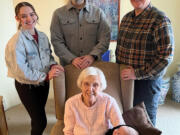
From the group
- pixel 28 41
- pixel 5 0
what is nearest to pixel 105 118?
pixel 28 41

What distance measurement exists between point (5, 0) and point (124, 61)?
1901mm

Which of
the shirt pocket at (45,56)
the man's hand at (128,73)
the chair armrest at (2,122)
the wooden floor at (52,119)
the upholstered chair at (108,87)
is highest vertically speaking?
the shirt pocket at (45,56)

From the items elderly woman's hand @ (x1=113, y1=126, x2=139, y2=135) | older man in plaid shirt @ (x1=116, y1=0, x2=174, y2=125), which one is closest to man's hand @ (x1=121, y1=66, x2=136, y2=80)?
older man in plaid shirt @ (x1=116, y1=0, x2=174, y2=125)

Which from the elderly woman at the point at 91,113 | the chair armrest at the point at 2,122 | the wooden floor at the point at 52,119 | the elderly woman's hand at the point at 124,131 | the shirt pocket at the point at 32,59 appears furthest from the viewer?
the wooden floor at the point at 52,119

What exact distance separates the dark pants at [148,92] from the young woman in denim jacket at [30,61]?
719mm

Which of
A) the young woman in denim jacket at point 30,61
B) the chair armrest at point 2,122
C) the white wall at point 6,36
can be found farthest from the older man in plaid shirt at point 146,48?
the white wall at point 6,36

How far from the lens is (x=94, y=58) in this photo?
170 cm

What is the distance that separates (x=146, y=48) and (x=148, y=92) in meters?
0.41

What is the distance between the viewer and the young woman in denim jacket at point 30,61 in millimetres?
1371

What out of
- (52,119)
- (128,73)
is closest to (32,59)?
(128,73)

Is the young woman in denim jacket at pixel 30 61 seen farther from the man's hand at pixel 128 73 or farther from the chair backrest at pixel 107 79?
the man's hand at pixel 128 73

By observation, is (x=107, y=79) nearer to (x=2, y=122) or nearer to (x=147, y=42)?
(x=147, y=42)

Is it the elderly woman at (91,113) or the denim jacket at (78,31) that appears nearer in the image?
the elderly woman at (91,113)

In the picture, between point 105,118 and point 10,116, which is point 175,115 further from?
point 10,116
